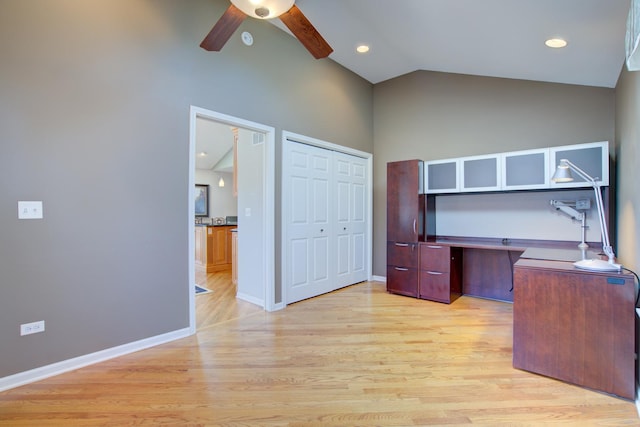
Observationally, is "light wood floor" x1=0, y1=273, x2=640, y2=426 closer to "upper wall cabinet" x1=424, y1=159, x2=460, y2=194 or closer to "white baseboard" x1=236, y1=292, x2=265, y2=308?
"white baseboard" x1=236, y1=292, x2=265, y2=308

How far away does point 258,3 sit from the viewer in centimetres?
199

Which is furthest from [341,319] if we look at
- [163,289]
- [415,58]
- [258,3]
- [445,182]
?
[415,58]

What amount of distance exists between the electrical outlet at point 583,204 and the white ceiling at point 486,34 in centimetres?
121

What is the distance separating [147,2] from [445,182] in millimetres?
3718

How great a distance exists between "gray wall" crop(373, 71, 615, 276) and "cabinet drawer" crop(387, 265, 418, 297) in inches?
29.9

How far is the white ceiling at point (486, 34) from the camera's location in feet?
7.41

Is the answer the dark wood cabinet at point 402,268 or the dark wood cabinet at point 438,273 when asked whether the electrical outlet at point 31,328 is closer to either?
the dark wood cabinet at point 402,268

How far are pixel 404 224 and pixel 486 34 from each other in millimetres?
2309

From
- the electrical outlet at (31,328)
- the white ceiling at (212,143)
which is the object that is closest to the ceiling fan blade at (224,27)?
the electrical outlet at (31,328)

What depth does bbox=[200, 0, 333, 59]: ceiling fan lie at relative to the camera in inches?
79.4

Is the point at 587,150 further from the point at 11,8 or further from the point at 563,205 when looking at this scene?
the point at 11,8

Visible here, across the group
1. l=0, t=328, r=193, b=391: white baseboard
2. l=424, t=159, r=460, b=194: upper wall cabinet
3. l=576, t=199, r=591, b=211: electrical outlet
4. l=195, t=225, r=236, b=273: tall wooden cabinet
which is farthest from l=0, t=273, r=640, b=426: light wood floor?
l=195, t=225, r=236, b=273: tall wooden cabinet

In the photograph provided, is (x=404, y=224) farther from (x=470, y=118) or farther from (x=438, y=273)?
(x=470, y=118)

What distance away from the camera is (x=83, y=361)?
7.72ft
